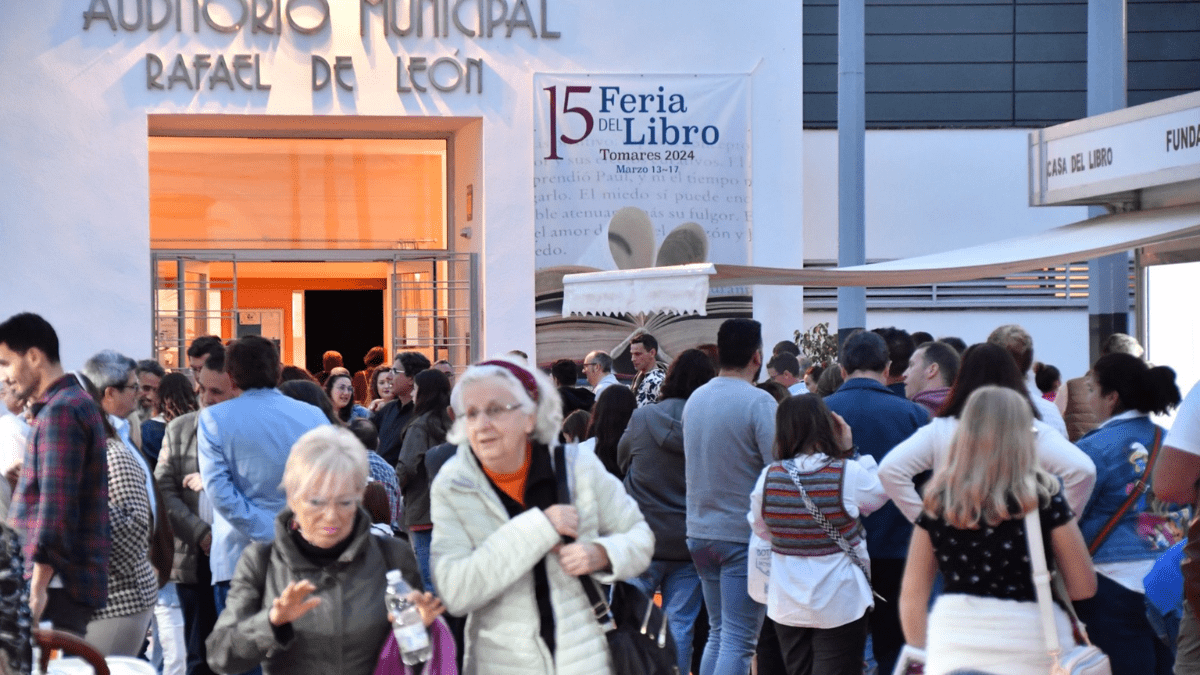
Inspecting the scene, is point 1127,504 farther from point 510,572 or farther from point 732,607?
point 510,572

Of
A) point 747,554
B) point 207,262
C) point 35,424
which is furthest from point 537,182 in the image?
point 35,424

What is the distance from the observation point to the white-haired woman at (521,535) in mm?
3830

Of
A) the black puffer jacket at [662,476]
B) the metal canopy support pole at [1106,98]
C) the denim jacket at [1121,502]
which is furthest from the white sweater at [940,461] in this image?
the metal canopy support pole at [1106,98]

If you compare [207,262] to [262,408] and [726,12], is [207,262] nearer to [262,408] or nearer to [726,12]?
[726,12]

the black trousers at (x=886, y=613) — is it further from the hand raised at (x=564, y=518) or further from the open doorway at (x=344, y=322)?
the open doorway at (x=344, y=322)

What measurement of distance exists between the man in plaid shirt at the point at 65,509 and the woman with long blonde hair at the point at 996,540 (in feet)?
8.88

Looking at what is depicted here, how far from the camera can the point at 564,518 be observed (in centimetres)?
385

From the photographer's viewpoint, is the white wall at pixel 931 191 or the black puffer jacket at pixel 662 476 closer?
the black puffer jacket at pixel 662 476

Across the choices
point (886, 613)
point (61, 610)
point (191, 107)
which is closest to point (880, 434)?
point (886, 613)

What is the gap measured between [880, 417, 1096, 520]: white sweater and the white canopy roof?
13.2 feet

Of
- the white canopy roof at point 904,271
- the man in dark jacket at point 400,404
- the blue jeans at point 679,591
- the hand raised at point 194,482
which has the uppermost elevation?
the white canopy roof at point 904,271

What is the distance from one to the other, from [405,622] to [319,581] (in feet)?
0.91

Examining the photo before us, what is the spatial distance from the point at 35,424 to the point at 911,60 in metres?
16.8

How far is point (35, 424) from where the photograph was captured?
16.1ft
